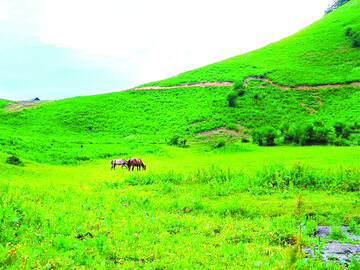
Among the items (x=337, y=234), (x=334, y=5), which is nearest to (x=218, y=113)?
(x=337, y=234)

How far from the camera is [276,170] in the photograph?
48.6 ft

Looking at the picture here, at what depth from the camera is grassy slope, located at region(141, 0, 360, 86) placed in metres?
62.0

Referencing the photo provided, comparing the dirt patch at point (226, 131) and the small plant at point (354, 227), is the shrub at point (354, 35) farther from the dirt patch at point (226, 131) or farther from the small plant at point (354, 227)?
the small plant at point (354, 227)

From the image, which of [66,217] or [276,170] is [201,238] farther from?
[276,170]

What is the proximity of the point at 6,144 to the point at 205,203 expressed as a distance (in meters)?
28.7

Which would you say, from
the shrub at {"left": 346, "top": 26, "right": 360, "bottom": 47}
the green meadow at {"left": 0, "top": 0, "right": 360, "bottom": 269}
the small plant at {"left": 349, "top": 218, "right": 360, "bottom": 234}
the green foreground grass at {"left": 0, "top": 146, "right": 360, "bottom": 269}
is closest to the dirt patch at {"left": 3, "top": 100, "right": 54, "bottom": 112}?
the green meadow at {"left": 0, "top": 0, "right": 360, "bottom": 269}

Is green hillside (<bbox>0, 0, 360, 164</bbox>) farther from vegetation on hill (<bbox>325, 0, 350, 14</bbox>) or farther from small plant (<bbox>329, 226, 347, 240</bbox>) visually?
vegetation on hill (<bbox>325, 0, 350, 14</bbox>)

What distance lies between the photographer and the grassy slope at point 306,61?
62000mm

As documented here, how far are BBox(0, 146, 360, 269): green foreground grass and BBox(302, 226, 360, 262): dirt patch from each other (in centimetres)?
41

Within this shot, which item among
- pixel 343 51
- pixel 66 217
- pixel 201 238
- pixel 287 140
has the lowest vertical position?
pixel 287 140

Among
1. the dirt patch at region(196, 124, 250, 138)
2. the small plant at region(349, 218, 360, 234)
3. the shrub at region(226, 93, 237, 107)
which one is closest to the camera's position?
the small plant at region(349, 218, 360, 234)

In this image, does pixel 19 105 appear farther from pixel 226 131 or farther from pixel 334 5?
pixel 334 5

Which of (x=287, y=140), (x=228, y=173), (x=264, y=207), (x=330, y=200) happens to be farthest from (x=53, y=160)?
(x=287, y=140)

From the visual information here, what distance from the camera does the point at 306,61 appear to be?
7125cm
